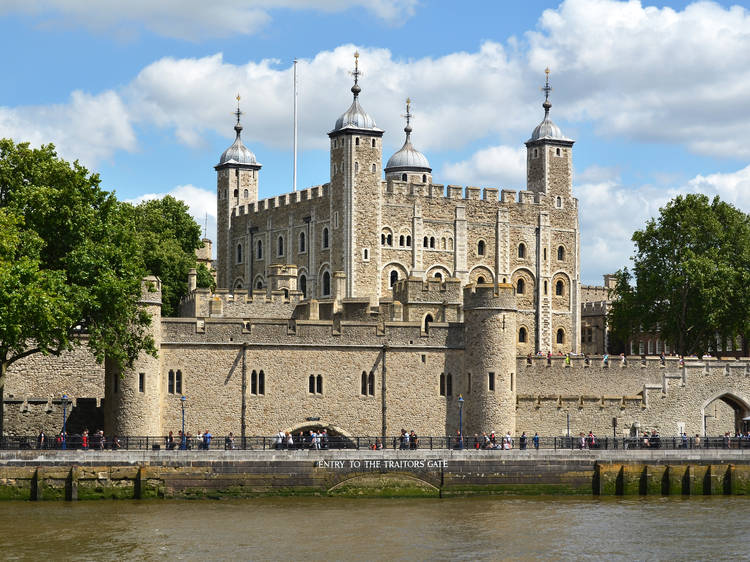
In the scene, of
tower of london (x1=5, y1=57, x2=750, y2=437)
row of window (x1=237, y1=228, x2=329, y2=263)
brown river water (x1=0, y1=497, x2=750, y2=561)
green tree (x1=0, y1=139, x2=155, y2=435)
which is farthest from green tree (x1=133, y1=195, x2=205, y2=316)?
brown river water (x1=0, y1=497, x2=750, y2=561)

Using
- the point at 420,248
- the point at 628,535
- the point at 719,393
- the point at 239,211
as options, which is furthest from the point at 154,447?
the point at 239,211

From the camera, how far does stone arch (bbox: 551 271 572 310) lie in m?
95.3

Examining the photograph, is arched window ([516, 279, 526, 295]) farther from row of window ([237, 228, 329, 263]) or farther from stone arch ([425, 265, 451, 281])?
row of window ([237, 228, 329, 263])

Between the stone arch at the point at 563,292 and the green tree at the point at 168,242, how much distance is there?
21.7 metres

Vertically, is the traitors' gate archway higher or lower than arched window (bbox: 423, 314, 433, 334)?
lower

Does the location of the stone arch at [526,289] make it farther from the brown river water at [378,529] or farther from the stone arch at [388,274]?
the brown river water at [378,529]

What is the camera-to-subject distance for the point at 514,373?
2367 inches

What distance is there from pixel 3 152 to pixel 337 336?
44.1ft

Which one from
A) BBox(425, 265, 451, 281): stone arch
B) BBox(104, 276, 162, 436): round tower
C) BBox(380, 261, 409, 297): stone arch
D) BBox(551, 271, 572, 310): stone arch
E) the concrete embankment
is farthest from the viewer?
BBox(551, 271, 572, 310): stone arch

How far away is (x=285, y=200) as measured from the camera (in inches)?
3777

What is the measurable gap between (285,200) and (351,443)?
143 ft

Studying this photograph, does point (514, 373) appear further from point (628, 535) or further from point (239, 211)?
point (239, 211)

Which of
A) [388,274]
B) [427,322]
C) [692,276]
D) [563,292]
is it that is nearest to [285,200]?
[388,274]

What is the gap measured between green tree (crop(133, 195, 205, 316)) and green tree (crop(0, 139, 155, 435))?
60.3ft
